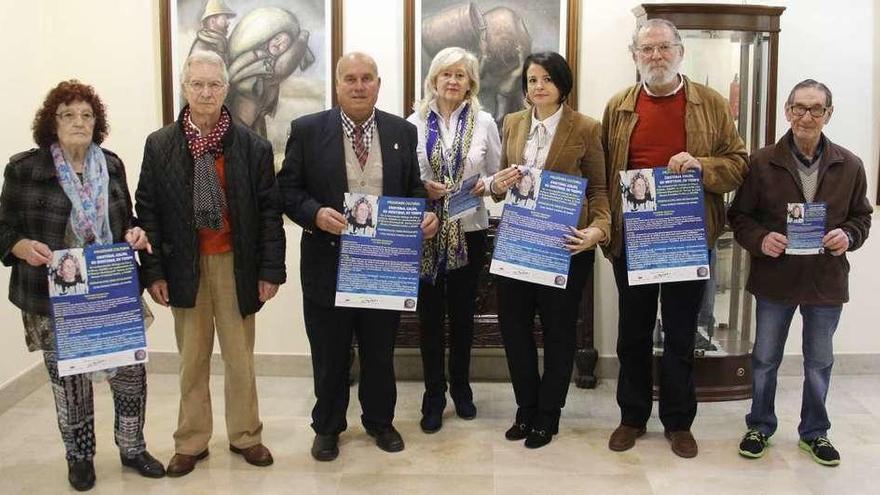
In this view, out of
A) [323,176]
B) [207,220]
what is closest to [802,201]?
[323,176]

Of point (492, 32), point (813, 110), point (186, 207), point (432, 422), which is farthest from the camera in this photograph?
point (492, 32)

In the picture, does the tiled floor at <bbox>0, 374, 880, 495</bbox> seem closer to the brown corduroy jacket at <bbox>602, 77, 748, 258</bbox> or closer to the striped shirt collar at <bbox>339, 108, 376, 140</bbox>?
the brown corduroy jacket at <bbox>602, 77, 748, 258</bbox>

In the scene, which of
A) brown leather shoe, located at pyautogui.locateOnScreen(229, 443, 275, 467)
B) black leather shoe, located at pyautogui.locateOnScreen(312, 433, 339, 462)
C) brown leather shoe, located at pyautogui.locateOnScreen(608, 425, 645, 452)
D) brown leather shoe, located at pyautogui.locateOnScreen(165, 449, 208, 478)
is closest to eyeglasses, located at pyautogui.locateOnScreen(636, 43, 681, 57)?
brown leather shoe, located at pyautogui.locateOnScreen(608, 425, 645, 452)

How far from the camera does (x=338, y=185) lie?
10.8 feet

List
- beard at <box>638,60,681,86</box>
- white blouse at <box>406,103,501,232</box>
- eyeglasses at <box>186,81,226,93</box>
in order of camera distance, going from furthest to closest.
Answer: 1. white blouse at <box>406,103,501,232</box>
2. beard at <box>638,60,681,86</box>
3. eyeglasses at <box>186,81,226,93</box>

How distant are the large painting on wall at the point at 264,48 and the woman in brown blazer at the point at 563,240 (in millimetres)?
1289

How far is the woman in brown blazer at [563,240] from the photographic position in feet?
11.0

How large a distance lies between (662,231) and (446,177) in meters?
0.89

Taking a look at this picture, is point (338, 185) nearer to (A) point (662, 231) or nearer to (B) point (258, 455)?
(B) point (258, 455)

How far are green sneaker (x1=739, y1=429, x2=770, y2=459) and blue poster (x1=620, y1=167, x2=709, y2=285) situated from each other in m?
0.75

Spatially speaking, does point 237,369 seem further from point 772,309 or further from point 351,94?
point 772,309

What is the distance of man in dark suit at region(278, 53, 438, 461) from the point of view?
10.7 ft

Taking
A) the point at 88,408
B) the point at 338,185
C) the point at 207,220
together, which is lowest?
the point at 88,408

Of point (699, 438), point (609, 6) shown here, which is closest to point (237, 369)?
point (699, 438)
